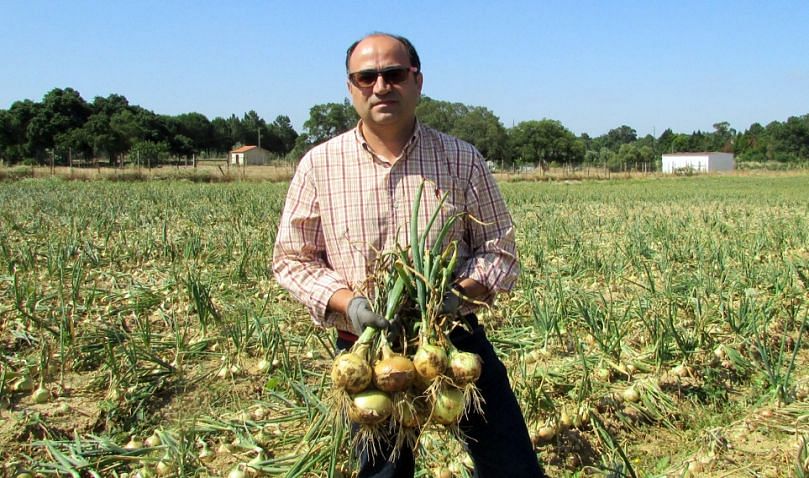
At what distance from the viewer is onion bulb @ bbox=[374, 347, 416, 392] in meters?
1.43

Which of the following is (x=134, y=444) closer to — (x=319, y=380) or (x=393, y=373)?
(x=319, y=380)

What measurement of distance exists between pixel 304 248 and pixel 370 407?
1.88ft

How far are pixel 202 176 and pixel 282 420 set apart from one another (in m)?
21.9

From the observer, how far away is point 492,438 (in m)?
1.80

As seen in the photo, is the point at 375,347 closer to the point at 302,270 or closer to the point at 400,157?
the point at 302,270

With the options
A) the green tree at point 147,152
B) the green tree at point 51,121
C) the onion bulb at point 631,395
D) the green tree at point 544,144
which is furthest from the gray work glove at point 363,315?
the green tree at point 544,144

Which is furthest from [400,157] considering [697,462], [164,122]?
[164,122]

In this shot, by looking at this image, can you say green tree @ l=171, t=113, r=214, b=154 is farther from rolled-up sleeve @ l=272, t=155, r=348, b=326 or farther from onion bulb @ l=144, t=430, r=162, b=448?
rolled-up sleeve @ l=272, t=155, r=348, b=326

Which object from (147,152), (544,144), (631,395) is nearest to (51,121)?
(147,152)

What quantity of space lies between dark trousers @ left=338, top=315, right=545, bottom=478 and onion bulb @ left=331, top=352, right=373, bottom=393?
0.40 m

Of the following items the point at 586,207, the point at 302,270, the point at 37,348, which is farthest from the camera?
the point at 586,207

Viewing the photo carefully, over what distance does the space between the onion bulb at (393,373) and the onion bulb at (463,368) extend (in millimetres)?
97

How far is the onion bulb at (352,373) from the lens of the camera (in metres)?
1.43

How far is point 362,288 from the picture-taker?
168 cm
